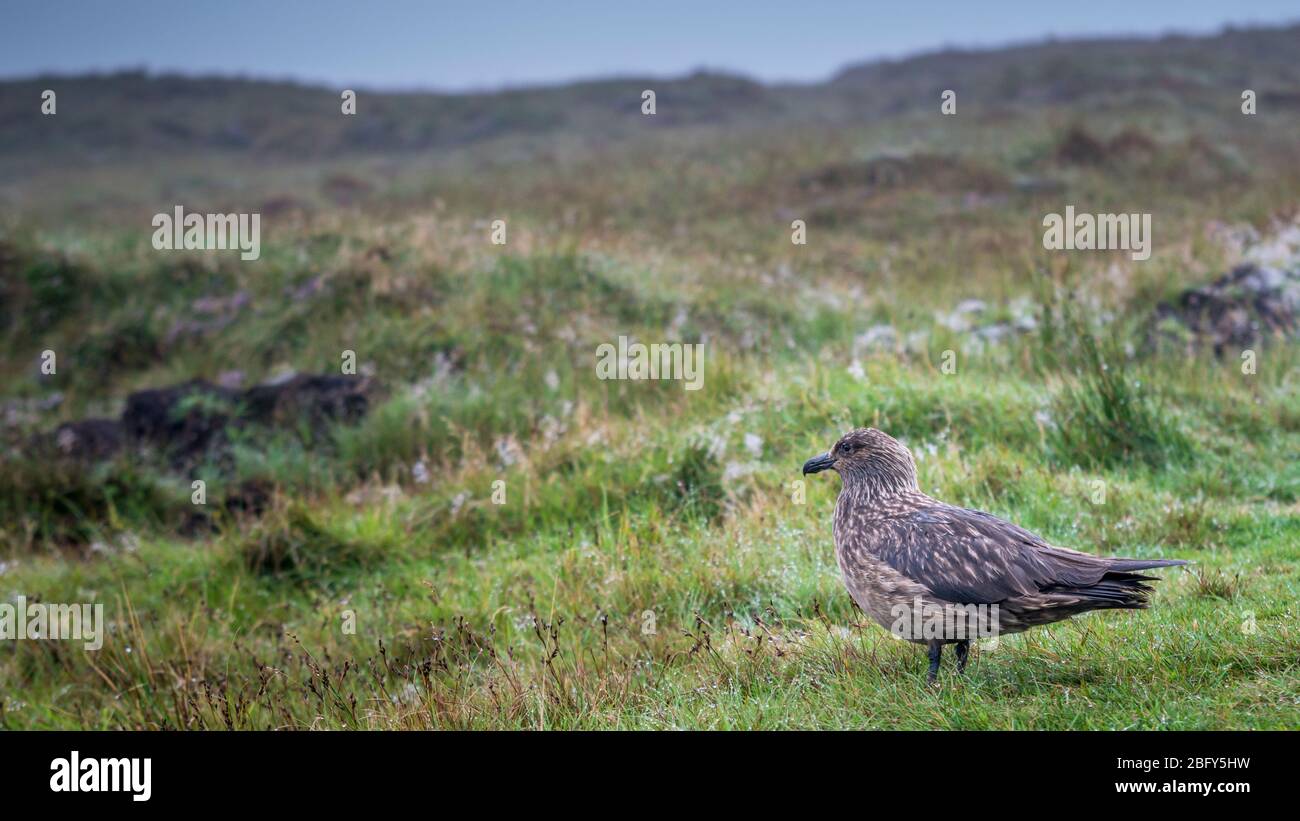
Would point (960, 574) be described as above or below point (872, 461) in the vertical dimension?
below

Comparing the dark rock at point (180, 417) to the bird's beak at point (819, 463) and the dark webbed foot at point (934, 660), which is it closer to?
the bird's beak at point (819, 463)

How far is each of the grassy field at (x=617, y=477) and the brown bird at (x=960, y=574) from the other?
281mm

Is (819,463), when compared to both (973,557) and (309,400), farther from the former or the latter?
(309,400)

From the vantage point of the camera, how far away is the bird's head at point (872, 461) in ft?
15.6

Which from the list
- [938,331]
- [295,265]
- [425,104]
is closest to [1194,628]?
[938,331]

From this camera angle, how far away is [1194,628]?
4.36 meters

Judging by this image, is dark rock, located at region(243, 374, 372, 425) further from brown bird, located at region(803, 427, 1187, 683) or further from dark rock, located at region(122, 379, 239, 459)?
brown bird, located at region(803, 427, 1187, 683)

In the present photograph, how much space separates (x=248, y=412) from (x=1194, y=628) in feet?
34.1

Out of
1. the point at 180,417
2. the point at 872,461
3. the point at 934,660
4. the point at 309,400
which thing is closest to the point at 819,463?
the point at 872,461

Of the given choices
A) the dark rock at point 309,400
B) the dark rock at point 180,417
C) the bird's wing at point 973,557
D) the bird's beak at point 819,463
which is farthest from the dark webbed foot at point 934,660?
the dark rock at point 180,417

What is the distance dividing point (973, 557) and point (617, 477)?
421 cm

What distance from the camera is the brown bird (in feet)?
12.7

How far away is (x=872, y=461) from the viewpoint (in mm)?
4809
